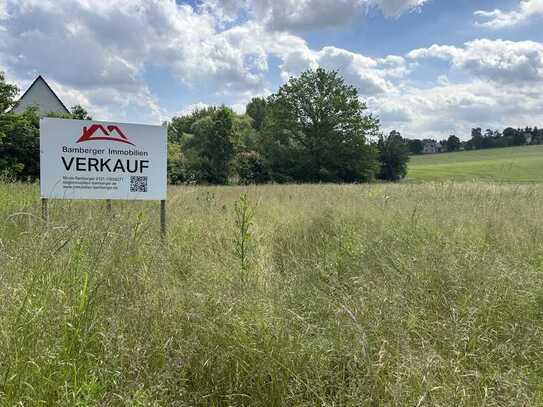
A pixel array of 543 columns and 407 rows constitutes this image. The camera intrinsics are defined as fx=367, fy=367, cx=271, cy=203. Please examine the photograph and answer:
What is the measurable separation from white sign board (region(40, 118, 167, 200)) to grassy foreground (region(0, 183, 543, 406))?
1.20 m

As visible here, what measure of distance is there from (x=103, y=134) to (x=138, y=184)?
87cm

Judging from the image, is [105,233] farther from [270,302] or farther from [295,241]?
[295,241]

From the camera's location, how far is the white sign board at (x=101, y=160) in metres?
5.09

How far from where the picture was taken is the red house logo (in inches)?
207

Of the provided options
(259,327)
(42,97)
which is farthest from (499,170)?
(42,97)

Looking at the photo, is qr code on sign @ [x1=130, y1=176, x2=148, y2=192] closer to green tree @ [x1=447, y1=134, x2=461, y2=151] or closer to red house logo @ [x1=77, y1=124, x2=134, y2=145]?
red house logo @ [x1=77, y1=124, x2=134, y2=145]

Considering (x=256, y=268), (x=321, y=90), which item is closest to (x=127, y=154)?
(x=256, y=268)

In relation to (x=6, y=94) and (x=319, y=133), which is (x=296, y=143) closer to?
(x=319, y=133)

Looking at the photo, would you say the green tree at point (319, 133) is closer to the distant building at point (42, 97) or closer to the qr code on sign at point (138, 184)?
the distant building at point (42, 97)

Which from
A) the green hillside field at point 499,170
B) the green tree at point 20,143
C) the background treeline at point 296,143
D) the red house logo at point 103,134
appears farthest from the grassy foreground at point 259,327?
the background treeline at point 296,143

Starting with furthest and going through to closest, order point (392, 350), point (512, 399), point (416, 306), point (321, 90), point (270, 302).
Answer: point (321, 90) < point (416, 306) < point (270, 302) < point (392, 350) < point (512, 399)

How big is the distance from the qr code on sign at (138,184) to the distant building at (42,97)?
3826 cm

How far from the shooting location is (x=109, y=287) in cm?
297

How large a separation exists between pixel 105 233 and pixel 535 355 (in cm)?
348
